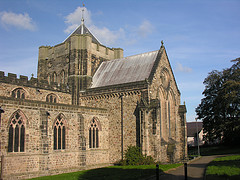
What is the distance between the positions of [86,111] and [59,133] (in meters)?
4.06

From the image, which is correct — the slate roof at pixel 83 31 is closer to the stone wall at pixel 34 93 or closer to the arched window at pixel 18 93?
the stone wall at pixel 34 93

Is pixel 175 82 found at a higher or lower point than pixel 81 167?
higher

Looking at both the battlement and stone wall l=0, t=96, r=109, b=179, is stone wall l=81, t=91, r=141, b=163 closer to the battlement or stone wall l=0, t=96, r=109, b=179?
stone wall l=0, t=96, r=109, b=179

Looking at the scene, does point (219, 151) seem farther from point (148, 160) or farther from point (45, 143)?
point (45, 143)

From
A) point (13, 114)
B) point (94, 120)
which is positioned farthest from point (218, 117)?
point (13, 114)

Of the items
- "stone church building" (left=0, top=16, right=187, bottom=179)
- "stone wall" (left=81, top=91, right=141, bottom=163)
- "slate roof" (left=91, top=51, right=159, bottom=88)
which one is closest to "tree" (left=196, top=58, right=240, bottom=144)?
"stone church building" (left=0, top=16, right=187, bottom=179)

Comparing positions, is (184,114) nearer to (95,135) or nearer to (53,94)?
(95,135)

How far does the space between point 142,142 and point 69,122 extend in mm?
7598

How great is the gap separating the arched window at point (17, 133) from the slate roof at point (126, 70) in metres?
12.9

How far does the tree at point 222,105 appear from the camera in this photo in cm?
3797

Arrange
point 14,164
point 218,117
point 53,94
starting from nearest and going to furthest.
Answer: point 14,164 → point 53,94 → point 218,117

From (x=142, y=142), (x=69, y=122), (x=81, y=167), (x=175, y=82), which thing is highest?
(x=175, y=82)

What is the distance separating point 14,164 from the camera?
19.3 m

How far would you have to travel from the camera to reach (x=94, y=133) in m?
27.3
